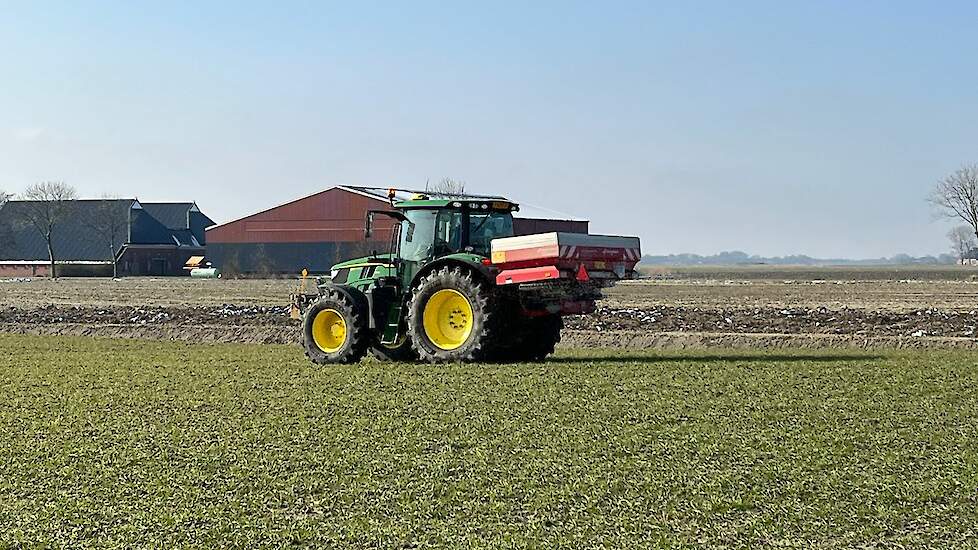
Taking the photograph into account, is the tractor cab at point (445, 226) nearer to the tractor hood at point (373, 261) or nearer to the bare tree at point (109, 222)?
the tractor hood at point (373, 261)

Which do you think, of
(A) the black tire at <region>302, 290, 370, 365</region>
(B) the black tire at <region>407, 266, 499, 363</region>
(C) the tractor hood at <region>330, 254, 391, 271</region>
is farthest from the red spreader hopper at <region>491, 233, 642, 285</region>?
(A) the black tire at <region>302, 290, 370, 365</region>

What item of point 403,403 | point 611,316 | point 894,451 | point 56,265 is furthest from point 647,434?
point 56,265

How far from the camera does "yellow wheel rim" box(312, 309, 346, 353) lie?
17.4 m

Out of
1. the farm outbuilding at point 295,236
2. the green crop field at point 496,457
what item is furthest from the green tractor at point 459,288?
the farm outbuilding at point 295,236

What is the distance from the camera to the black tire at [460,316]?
51.9 feet

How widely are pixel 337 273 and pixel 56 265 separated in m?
73.3

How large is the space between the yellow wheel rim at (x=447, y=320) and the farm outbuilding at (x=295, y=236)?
53.3 metres

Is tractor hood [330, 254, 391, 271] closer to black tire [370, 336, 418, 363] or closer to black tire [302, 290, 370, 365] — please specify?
black tire [302, 290, 370, 365]

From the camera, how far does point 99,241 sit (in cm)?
9181

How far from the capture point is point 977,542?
693 centimetres

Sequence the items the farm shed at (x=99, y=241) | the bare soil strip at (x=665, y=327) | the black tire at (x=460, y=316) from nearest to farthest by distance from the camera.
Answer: the black tire at (x=460, y=316)
the bare soil strip at (x=665, y=327)
the farm shed at (x=99, y=241)

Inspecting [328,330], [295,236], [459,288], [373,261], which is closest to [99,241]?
[295,236]

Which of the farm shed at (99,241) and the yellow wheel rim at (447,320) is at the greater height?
the farm shed at (99,241)

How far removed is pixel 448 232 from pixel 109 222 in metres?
79.2
